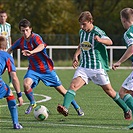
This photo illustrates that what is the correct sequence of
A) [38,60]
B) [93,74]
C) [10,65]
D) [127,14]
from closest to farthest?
[10,65] < [127,14] < [93,74] < [38,60]

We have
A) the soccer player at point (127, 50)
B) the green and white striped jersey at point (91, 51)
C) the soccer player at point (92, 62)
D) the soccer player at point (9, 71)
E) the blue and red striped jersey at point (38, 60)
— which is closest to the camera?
the soccer player at point (9, 71)

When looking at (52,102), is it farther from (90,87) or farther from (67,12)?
(67,12)

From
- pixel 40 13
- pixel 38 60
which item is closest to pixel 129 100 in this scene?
pixel 38 60

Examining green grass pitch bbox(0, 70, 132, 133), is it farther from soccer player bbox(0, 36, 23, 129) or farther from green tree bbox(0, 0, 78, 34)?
green tree bbox(0, 0, 78, 34)

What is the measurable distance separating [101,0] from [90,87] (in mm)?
31333

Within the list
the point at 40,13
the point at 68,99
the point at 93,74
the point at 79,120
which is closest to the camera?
the point at 68,99

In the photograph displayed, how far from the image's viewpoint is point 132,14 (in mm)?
9555

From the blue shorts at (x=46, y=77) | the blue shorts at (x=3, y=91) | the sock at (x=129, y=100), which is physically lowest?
the blue shorts at (x=46, y=77)

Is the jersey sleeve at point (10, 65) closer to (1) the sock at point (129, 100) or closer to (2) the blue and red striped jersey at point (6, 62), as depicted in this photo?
(2) the blue and red striped jersey at point (6, 62)

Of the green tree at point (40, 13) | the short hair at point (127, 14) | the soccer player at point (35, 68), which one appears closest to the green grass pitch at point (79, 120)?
the soccer player at point (35, 68)

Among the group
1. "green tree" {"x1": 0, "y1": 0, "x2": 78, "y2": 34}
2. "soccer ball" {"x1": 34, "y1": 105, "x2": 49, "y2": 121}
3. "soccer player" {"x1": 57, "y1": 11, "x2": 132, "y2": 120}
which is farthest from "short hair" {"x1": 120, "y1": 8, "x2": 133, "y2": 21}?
"green tree" {"x1": 0, "y1": 0, "x2": 78, "y2": 34}

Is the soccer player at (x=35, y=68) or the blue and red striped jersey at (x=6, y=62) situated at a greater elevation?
the blue and red striped jersey at (x=6, y=62)

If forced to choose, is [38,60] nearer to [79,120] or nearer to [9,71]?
[79,120]

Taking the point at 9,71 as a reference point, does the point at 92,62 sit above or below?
below
